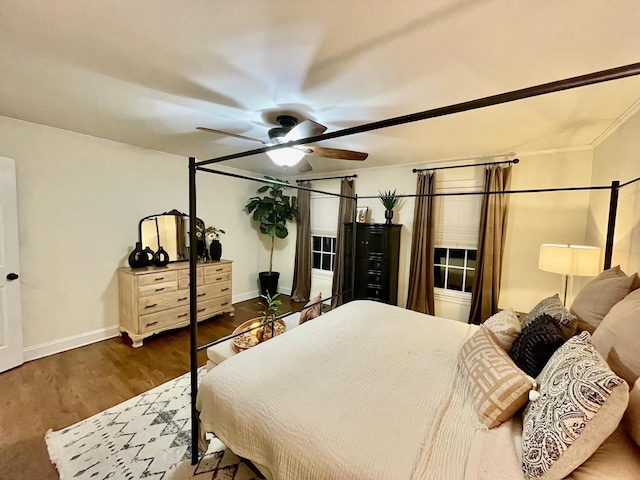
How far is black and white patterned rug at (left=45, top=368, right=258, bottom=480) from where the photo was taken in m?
1.58

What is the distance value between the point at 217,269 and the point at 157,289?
0.87 meters

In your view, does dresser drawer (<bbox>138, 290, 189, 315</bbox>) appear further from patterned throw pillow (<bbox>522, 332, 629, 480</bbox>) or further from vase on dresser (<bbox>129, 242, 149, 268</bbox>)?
patterned throw pillow (<bbox>522, 332, 629, 480</bbox>)

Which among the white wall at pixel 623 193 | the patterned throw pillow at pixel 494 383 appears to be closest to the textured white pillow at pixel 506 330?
the patterned throw pillow at pixel 494 383

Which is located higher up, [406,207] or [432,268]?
[406,207]

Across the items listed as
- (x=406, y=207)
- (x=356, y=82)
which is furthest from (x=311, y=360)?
(x=406, y=207)

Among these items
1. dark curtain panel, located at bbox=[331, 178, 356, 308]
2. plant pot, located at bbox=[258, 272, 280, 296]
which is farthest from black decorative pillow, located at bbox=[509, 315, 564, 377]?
plant pot, located at bbox=[258, 272, 280, 296]

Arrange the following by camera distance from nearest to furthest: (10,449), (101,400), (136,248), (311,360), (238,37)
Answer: (238,37), (311,360), (10,449), (101,400), (136,248)

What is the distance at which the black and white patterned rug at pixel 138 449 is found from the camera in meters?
1.58

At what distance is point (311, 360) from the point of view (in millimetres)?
1565

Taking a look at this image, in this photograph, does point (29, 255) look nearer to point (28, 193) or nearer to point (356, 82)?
point (28, 193)

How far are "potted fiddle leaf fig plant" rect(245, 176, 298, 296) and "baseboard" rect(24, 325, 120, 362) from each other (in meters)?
2.34

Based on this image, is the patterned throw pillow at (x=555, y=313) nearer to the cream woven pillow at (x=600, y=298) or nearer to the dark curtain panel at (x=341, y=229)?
the cream woven pillow at (x=600, y=298)

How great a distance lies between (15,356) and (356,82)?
3.97m

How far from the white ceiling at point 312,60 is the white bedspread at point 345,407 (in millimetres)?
1712
